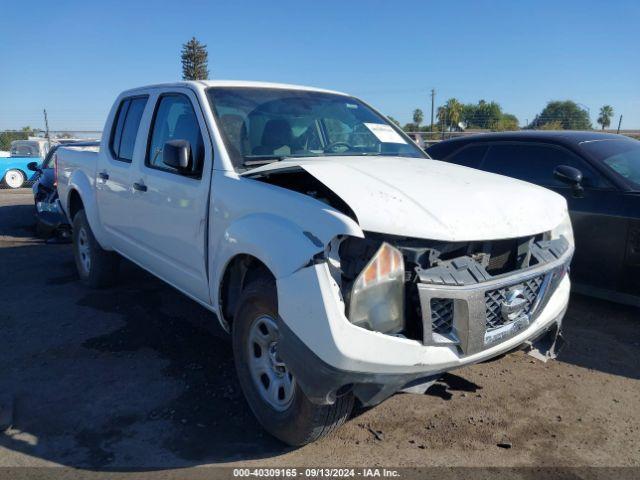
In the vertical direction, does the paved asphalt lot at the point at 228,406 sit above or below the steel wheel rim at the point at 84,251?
below

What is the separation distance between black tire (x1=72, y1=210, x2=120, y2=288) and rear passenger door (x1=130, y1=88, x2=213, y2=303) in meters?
1.14

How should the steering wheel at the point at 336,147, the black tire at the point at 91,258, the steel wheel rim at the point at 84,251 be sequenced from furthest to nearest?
the steel wheel rim at the point at 84,251 → the black tire at the point at 91,258 → the steering wheel at the point at 336,147

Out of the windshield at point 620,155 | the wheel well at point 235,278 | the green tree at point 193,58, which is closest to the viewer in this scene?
the wheel well at point 235,278

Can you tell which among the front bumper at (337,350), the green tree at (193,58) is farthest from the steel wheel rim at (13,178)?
the green tree at (193,58)

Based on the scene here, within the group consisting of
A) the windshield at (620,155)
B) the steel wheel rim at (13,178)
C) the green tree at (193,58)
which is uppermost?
the green tree at (193,58)

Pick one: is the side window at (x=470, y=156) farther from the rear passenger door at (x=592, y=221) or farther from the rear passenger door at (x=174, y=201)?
the rear passenger door at (x=174, y=201)

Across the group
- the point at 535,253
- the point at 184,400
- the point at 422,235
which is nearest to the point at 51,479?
the point at 184,400

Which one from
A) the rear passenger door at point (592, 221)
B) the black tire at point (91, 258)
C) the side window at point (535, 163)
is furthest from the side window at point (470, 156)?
the black tire at point (91, 258)

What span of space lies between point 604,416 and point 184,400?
2.63 metres

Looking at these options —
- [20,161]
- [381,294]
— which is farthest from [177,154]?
[20,161]

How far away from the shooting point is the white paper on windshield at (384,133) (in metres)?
4.21

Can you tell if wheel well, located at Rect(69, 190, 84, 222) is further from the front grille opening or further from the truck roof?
the front grille opening

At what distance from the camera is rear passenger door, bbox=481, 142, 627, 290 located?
177 inches

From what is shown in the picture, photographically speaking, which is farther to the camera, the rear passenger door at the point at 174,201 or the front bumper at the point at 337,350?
the rear passenger door at the point at 174,201
